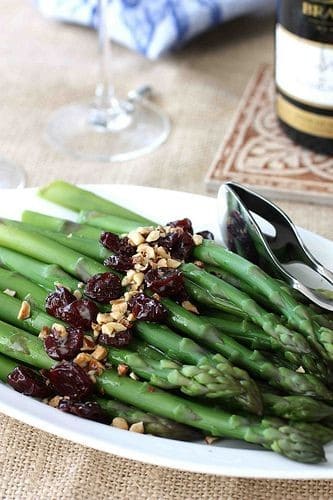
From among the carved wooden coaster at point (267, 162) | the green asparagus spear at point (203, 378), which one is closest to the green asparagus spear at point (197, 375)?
the green asparagus spear at point (203, 378)

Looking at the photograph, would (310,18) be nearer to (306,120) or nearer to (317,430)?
(306,120)

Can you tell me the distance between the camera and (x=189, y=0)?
→ 6.36 ft

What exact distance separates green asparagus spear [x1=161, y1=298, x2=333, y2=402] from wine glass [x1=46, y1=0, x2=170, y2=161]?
68 cm

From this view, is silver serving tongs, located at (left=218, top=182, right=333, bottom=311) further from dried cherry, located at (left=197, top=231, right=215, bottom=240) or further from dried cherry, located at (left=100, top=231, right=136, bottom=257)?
dried cherry, located at (left=100, top=231, right=136, bottom=257)

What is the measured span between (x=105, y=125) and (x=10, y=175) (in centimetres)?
26

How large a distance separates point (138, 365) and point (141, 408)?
0.05 metres

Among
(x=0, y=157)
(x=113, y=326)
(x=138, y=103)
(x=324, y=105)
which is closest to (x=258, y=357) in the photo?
(x=113, y=326)

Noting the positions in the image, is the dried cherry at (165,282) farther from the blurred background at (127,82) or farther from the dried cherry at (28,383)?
the blurred background at (127,82)

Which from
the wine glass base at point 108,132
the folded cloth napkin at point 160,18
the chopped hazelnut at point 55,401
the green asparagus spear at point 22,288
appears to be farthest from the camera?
the folded cloth napkin at point 160,18

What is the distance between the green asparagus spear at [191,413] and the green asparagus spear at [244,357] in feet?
0.15

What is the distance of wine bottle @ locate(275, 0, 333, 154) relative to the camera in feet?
4.67

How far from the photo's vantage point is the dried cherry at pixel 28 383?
0.93 meters

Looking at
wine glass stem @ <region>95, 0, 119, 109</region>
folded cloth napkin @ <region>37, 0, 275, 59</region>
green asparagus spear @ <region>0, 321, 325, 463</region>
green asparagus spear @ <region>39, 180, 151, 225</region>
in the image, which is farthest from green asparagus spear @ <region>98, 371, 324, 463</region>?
folded cloth napkin @ <region>37, 0, 275, 59</region>

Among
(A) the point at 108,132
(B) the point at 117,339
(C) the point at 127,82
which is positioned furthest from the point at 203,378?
(C) the point at 127,82
